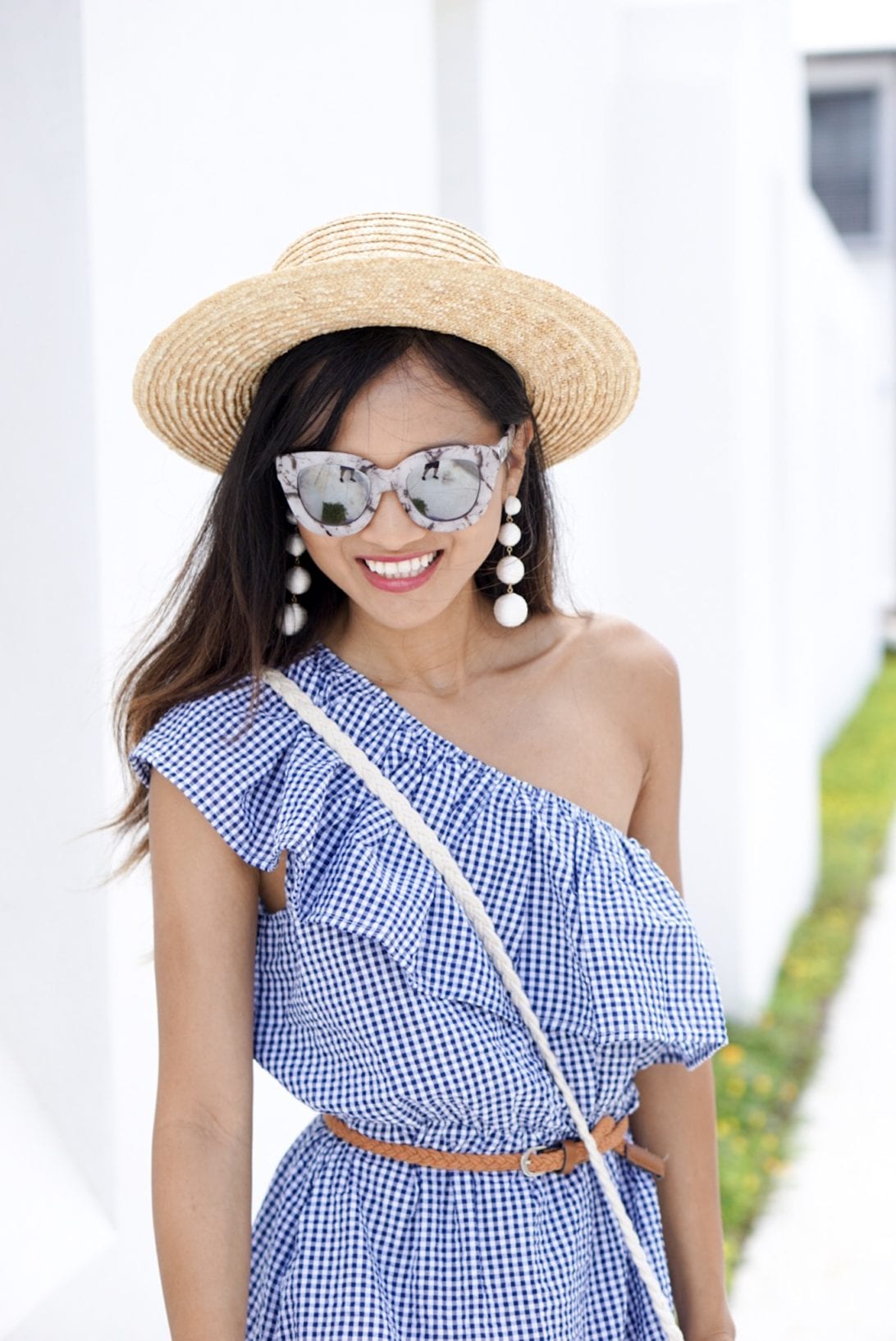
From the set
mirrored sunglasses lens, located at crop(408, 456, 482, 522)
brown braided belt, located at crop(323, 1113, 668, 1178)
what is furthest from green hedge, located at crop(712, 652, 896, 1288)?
mirrored sunglasses lens, located at crop(408, 456, 482, 522)

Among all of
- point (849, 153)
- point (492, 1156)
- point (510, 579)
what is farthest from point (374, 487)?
point (849, 153)

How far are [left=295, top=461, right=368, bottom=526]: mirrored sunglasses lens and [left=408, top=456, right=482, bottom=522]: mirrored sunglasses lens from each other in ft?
0.17

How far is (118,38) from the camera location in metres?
2.22

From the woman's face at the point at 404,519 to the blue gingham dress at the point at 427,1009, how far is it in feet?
0.49

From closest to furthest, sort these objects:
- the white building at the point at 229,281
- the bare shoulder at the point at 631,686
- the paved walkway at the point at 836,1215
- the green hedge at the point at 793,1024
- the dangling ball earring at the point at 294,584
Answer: the dangling ball earring at the point at 294,584 → the bare shoulder at the point at 631,686 → the white building at the point at 229,281 → the paved walkway at the point at 836,1215 → the green hedge at the point at 793,1024

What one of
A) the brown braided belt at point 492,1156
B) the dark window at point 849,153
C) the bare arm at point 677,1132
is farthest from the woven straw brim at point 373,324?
the dark window at point 849,153

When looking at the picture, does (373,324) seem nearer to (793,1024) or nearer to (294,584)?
(294,584)

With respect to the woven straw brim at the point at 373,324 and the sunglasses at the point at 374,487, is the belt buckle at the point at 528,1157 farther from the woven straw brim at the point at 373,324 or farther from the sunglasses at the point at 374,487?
the woven straw brim at the point at 373,324

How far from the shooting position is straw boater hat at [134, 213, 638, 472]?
155 centimetres

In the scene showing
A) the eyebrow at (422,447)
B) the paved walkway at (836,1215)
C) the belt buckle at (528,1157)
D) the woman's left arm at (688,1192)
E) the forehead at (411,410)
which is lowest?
the paved walkway at (836,1215)

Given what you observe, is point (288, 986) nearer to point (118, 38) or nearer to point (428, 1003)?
point (428, 1003)

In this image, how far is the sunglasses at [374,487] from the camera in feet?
5.08

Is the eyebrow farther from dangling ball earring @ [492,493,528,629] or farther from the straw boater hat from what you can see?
dangling ball earring @ [492,493,528,629]

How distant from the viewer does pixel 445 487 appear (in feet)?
5.15
